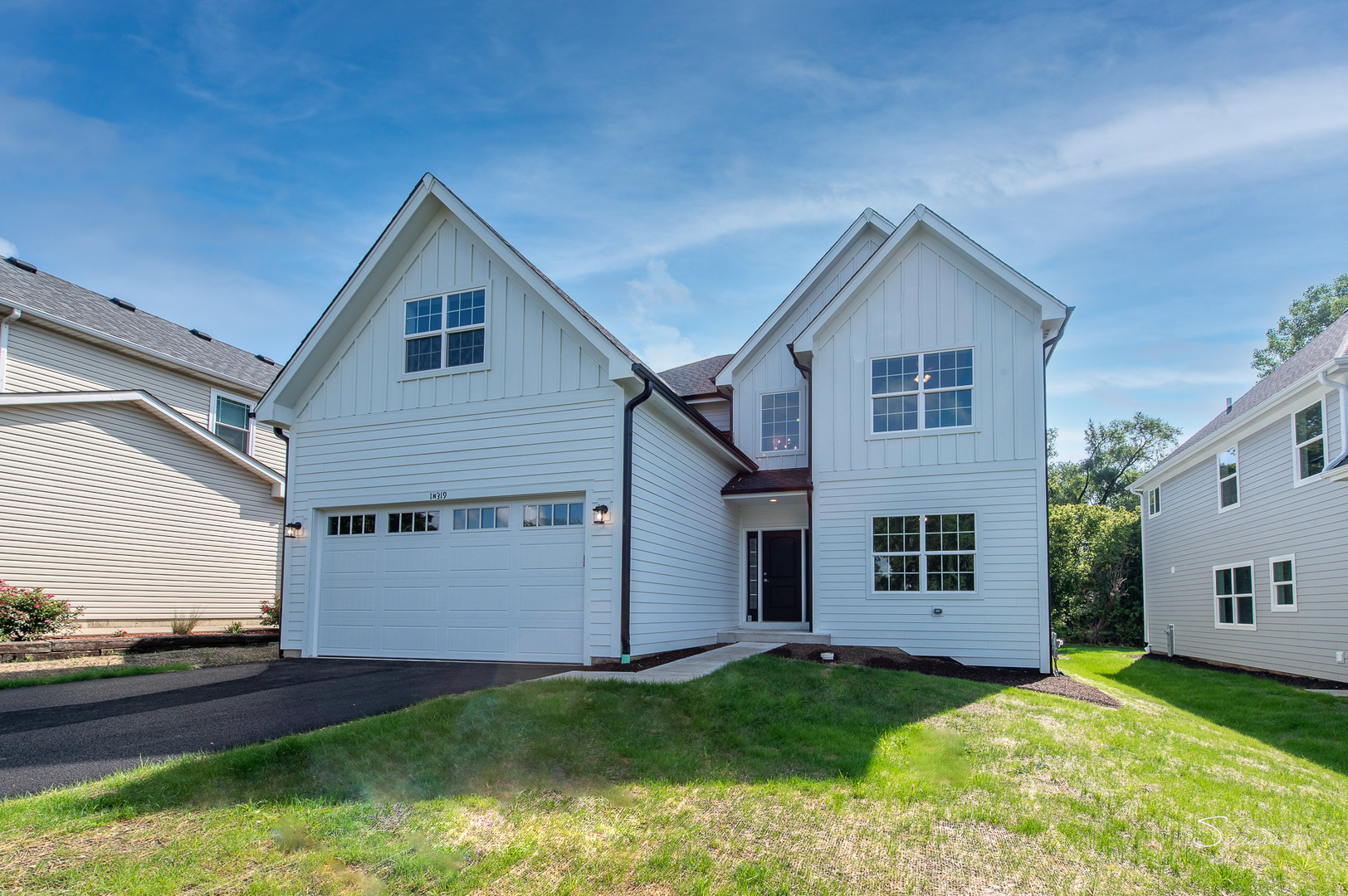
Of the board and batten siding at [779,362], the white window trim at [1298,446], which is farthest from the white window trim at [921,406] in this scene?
the white window trim at [1298,446]

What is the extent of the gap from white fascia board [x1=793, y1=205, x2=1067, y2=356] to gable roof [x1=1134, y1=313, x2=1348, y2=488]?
13.6ft

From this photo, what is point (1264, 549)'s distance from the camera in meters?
15.2

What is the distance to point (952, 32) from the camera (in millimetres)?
11742

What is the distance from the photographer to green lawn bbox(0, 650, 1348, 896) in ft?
12.9

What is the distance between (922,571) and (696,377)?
756 centimetres

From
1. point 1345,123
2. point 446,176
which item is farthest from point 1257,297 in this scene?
point 446,176

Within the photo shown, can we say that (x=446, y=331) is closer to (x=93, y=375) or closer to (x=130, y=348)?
(x=130, y=348)

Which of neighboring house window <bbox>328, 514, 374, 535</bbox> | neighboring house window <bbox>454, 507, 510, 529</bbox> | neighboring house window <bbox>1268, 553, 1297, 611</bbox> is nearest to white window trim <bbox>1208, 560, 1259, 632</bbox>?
neighboring house window <bbox>1268, 553, 1297, 611</bbox>

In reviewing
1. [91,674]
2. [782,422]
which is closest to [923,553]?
[782,422]

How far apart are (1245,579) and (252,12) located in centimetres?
2099

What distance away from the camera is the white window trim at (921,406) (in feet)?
42.8

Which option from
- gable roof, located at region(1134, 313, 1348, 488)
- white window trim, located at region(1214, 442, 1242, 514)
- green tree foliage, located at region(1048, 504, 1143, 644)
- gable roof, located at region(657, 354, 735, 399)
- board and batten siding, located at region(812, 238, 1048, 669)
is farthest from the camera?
green tree foliage, located at region(1048, 504, 1143, 644)

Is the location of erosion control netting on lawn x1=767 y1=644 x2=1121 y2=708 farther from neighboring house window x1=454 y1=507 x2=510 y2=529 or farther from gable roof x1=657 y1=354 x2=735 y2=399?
gable roof x1=657 y1=354 x2=735 y2=399

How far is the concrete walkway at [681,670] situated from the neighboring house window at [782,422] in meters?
5.17
